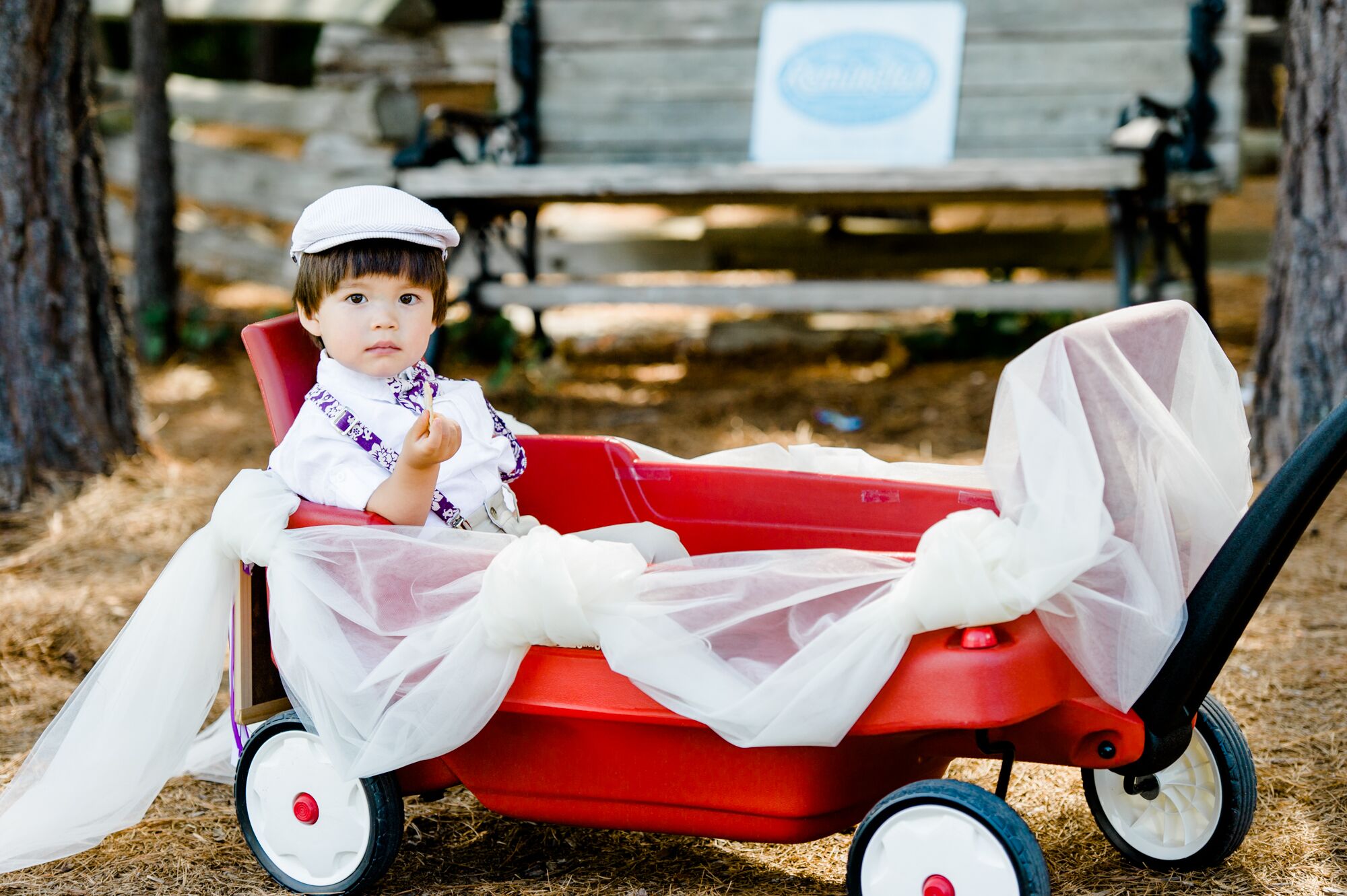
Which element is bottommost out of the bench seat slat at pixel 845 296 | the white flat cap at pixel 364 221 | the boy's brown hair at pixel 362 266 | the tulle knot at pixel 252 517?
the bench seat slat at pixel 845 296

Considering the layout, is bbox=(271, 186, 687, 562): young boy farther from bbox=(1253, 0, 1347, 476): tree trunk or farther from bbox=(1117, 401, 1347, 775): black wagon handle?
bbox=(1253, 0, 1347, 476): tree trunk

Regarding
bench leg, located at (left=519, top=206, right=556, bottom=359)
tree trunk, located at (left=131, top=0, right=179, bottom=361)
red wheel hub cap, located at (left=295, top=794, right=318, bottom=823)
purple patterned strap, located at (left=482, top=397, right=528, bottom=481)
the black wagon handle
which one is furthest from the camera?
bench leg, located at (left=519, top=206, right=556, bottom=359)

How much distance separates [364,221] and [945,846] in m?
1.15

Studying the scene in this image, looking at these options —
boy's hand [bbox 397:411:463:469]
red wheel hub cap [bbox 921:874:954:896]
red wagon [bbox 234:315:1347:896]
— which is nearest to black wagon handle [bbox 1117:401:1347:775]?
red wagon [bbox 234:315:1347:896]

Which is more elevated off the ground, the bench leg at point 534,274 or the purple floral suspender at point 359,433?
the purple floral suspender at point 359,433

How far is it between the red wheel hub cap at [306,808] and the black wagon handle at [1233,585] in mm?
1117

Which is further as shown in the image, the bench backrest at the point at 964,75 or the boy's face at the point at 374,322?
the bench backrest at the point at 964,75

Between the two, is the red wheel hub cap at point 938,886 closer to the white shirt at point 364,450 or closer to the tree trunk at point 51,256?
the white shirt at point 364,450

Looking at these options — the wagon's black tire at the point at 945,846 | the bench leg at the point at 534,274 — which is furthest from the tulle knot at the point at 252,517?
the bench leg at the point at 534,274

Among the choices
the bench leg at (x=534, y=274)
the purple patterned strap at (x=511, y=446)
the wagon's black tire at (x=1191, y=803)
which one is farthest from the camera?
the bench leg at (x=534, y=274)

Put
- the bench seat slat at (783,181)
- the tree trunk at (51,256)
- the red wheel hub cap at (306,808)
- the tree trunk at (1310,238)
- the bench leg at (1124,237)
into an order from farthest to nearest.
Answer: the bench leg at (1124,237)
the bench seat slat at (783,181)
the tree trunk at (51,256)
the tree trunk at (1310,238)
the red wheel hub cap at (306,808)

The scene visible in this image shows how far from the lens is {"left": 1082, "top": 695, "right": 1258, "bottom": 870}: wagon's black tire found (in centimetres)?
182

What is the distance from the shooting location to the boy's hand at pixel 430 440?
5.84 ft

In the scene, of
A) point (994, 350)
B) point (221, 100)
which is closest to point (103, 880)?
point (994, 350)
